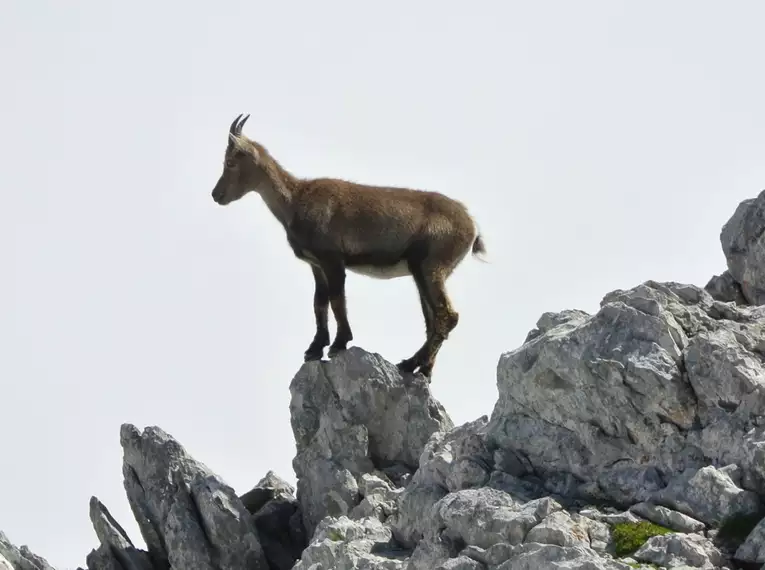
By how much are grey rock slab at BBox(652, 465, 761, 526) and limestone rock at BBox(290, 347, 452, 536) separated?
24.1 ft

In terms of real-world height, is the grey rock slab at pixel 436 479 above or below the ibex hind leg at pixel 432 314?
below

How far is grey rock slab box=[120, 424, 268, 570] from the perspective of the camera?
78.0 ft

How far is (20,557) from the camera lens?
82.2ft

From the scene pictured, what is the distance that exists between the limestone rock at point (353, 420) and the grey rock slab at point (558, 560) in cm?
790

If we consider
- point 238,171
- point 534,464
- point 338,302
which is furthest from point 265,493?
point 534,464

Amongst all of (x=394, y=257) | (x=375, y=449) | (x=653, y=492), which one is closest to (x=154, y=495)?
(x=375, y=449)

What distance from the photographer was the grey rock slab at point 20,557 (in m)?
25.0

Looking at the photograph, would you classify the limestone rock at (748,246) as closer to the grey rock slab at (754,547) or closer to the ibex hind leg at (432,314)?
the ibex hind leg at (432,314)

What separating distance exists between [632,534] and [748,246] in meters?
8.61

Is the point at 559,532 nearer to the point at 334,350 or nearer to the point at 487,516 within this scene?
the point at 487,516

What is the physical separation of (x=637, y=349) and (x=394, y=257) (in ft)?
26.4

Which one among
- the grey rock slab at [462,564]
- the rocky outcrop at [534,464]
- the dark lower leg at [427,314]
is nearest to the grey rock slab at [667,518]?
the rocky outcrop at [534,464]

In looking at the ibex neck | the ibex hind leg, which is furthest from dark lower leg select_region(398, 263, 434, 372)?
Result: the ibex neck

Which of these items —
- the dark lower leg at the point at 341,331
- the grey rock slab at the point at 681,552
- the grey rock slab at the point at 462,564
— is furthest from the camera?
the dark lower leg at the point at 341,331
